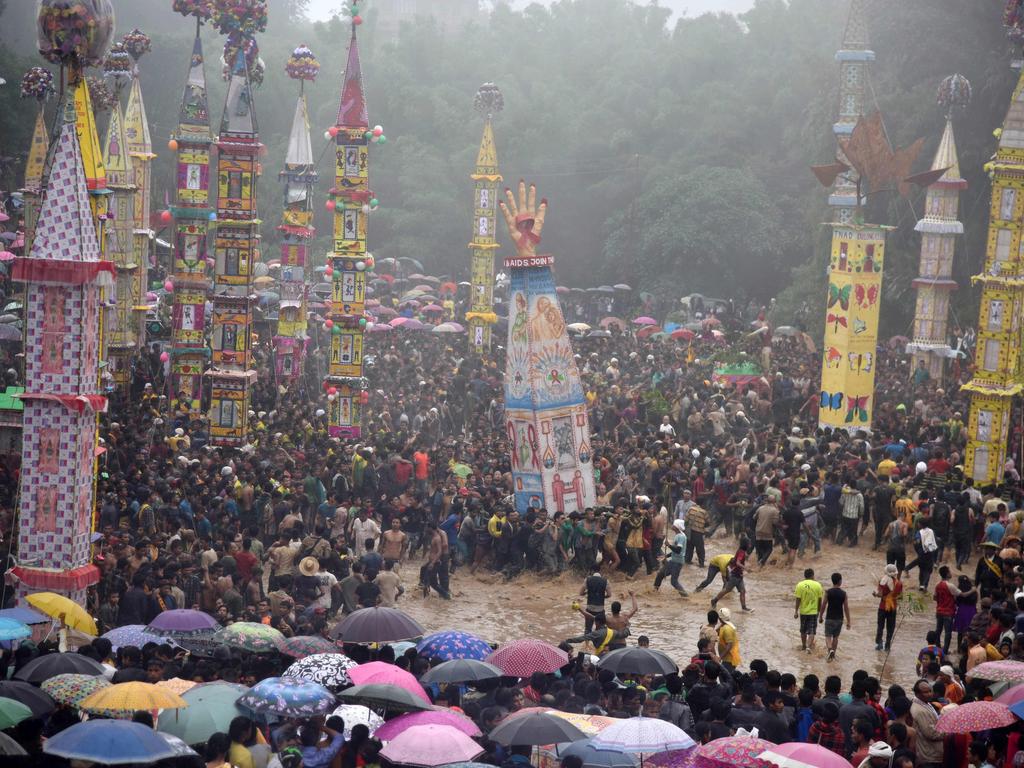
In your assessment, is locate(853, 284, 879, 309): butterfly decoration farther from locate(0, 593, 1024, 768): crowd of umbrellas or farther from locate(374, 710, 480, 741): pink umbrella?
locate(374, 710, 480, 741): pink umbrella

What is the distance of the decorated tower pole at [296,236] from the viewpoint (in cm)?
3316

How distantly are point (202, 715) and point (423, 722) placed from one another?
1.65 metres

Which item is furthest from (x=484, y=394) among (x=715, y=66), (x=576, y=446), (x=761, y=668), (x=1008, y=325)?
(x=715, y=66)

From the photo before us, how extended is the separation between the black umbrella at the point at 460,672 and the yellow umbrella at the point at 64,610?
3473mm

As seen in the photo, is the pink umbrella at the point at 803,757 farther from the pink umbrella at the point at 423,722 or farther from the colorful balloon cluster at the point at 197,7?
the colorful balloon cluster at the point at 197,7

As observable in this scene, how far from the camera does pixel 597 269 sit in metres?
56.7

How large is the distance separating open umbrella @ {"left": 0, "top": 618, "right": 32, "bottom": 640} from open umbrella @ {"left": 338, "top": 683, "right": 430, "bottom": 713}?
3142 mm

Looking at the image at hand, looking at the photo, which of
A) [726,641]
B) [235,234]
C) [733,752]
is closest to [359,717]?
[733,752]

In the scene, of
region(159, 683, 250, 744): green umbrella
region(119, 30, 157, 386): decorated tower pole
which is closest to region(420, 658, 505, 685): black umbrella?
region(159, 683, 250, 744): green umbrella

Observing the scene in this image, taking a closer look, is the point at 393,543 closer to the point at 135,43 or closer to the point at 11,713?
the point at 11,713

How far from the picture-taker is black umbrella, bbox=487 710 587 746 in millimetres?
11016

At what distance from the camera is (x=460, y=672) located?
41.5 ft

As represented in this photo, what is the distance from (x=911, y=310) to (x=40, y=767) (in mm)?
33962

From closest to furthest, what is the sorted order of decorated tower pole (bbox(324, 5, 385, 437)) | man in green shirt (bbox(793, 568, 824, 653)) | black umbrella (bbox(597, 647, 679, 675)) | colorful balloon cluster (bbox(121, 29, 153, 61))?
black umbrella (bbox(597, 647, 679, 675)), man in green shirt (bbox(793, 568, 824, 653)), decorated tower pole (bbox(324, 5, 385, 437)), colorful balloon cluster (bbox(121, 29, 153, 61))
